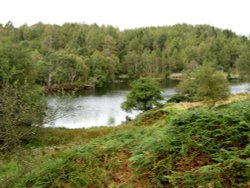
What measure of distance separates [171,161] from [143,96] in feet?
123

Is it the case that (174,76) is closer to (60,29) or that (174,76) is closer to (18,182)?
(60,29)

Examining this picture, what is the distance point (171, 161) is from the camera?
8.95 m

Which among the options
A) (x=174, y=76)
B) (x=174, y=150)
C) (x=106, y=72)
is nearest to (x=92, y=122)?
(x=174, y=150)

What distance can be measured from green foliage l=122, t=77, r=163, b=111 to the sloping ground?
3540 cm

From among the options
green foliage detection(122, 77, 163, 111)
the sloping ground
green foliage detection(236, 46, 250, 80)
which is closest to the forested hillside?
green foliage detection(236, 46, 250, 80)

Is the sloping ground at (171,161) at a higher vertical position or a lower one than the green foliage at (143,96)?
higher

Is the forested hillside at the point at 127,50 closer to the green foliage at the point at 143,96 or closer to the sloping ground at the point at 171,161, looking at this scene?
the green foliage at the point at 143,96

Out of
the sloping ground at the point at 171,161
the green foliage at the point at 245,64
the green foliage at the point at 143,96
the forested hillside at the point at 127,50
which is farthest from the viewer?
the forested hillside at the point at 127,50

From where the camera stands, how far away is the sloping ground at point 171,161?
816cm

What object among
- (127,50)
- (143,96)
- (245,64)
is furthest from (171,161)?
(127,50)

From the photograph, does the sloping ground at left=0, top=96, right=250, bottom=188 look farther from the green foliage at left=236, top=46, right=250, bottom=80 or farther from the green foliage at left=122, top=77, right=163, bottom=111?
the green foliage at left=236, top=46, right=250, bottom=80

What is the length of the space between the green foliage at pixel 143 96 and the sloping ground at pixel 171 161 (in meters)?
35.4

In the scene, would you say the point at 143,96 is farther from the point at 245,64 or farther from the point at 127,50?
the point at 127,50

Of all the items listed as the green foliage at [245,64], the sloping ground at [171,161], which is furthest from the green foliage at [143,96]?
the sloping ground at [171,161]
